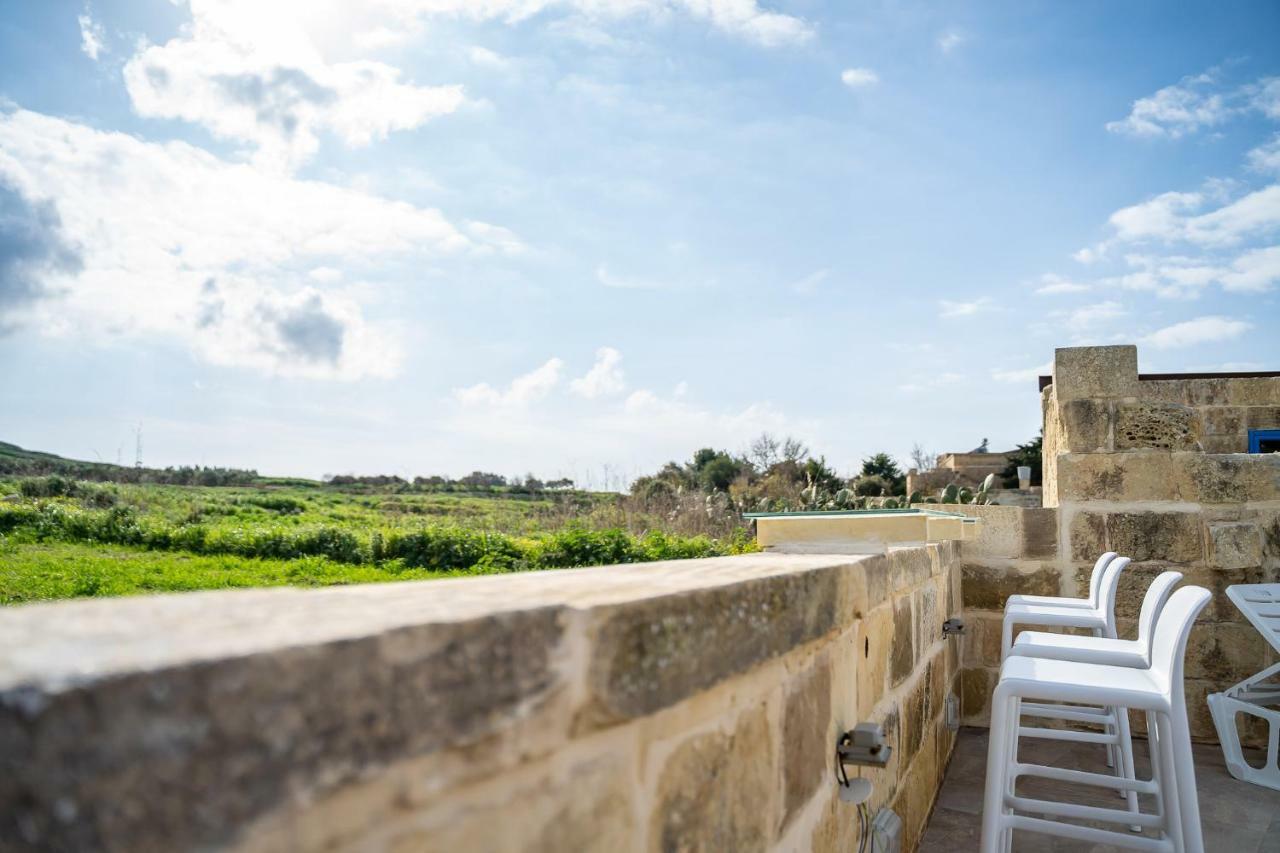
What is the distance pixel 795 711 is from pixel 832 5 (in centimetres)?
674

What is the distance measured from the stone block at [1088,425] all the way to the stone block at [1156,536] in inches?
15.9

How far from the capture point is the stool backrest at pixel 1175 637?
2.22 meters

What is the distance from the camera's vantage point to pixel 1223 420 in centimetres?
648

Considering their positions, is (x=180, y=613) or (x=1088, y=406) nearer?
(x=180, y=613)

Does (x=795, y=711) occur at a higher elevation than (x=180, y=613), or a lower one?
lower

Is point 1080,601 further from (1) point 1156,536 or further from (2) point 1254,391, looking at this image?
(2) point 1254,391

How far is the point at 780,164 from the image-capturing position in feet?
31.7

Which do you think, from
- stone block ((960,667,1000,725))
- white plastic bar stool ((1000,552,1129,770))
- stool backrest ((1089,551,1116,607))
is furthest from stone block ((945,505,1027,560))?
white plastic bar stool ((1000,552,1129,770))

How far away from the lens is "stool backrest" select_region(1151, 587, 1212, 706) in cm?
222

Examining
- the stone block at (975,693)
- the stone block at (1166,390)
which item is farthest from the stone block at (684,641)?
the stone block at (1166,390)

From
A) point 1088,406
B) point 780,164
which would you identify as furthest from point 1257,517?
point 780,164

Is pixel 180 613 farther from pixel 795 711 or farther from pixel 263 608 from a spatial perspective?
pixel 795 711

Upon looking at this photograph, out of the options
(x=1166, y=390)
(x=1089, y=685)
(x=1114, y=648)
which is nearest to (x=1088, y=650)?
(x=1114, y=648)

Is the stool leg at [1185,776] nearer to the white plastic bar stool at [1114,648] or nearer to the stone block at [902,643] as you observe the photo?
the white plastic bar stool at [1114,648]
